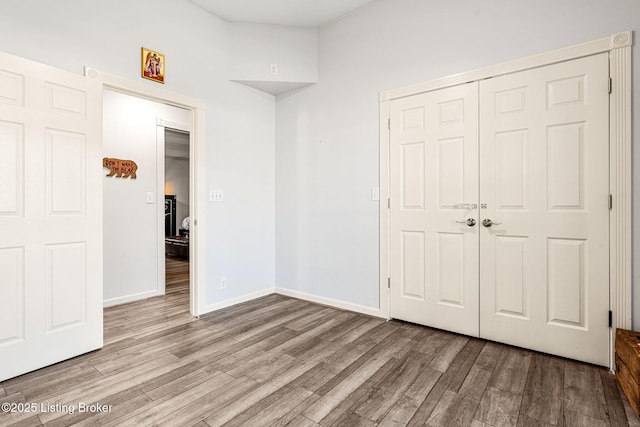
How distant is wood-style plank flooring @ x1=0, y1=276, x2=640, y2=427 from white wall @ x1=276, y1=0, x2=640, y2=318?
2.26 ft

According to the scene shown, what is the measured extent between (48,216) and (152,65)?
1.51m

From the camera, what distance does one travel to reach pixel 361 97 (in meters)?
3.17

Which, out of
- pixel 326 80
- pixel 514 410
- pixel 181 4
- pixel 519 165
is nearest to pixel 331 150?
pixel 326 80

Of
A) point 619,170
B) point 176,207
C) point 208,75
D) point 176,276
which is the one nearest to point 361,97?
point 208,75

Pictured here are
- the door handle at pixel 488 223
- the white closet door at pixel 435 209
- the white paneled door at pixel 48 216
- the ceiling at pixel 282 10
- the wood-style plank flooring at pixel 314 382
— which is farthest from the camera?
the ceiling at pixel 282 10

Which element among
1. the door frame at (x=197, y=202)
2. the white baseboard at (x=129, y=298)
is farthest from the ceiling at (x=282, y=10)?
the white baseboard at (x=129, y=298)

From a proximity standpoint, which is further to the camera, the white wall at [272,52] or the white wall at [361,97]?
the white wall at [272,52]

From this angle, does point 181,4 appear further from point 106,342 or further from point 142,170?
point 106,342

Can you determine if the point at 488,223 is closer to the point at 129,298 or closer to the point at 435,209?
the point at 435,209

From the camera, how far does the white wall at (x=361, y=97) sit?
7.27ft

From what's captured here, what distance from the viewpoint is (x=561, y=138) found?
7.16ft

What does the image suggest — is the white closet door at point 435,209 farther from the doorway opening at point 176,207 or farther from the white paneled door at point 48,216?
the doorway opening at point 176,207

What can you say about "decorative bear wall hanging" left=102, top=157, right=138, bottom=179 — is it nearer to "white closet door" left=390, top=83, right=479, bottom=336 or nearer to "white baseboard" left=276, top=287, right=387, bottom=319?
"white baseboard" left=276, top=287, right=387, bottom=319

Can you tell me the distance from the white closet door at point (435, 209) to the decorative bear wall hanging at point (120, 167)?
307 centimetres
